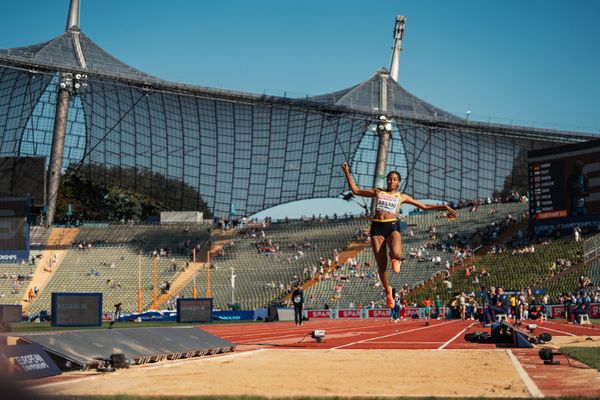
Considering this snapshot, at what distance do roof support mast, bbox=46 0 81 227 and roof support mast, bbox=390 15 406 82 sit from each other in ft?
86.9

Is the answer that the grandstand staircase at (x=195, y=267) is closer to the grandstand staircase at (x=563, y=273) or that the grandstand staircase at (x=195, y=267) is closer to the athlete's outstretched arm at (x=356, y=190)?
the grandstand staircase at (x=563, y=273)

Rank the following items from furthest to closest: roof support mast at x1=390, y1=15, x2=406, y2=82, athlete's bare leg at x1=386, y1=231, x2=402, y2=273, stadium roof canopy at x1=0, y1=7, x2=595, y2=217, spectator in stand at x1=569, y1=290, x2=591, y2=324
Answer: roof support mast at x1=390, y1=15, x2=406, y2=82, stadium roof canopy at x1=0, y1=7, x2=595, y2=217, spectator in stand at x1=569, y1=290, x2=591, y2=324, athlete's bare leg at x1=386, y1=231, x2=402, y2=273

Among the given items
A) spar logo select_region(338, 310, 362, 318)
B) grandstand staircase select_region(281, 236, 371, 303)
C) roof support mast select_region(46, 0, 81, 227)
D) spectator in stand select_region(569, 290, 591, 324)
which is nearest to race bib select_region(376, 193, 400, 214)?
spectator in stand select_region(569, 290, 591, 324)

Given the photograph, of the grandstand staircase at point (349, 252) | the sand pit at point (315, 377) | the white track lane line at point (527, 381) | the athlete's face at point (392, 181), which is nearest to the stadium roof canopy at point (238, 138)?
the grandstand staircase at point (349, 252)

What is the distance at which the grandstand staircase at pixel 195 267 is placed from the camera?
5871cm

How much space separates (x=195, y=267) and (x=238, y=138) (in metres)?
18.8

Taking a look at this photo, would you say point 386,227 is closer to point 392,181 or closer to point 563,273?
point 392,181

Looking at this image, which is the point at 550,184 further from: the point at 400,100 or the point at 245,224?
the point at 245,224

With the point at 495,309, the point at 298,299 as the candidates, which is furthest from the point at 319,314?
the point at 495,309

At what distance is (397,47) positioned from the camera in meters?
78.5

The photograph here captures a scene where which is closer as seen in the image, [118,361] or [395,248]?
[395,248]

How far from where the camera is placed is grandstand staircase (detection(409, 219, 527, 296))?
178 ft

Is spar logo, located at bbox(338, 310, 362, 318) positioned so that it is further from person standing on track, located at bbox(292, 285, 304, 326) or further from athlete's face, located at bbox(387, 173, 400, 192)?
athlete's face, located at bbox(387, 173, 400, 192)

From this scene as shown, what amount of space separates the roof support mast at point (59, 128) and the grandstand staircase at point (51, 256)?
1.65m
